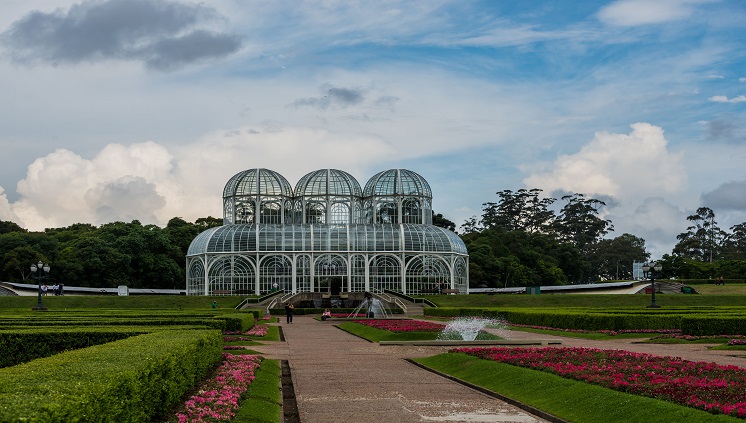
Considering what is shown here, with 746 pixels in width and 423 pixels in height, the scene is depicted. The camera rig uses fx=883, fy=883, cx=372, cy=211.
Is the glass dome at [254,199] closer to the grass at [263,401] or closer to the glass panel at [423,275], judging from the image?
the glass panel at [423,275]

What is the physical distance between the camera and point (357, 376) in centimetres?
2233

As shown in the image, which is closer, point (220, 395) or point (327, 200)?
point (220, 395)

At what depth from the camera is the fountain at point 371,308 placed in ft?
188

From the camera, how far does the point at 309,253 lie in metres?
80.2

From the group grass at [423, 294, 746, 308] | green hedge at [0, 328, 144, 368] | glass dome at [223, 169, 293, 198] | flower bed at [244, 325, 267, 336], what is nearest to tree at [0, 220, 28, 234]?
glass dome at [223, 169, 293, 198]

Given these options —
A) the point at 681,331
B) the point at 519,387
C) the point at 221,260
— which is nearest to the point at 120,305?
the point at 221,260

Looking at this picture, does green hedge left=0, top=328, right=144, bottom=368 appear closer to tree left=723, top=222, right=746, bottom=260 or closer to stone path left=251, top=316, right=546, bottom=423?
stone path left=251, top=316, right=546, bottom=423

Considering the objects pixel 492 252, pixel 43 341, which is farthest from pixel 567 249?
pixel 43 341

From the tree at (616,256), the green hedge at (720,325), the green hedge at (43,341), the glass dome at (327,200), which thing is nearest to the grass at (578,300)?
the glass dome at (327,200)

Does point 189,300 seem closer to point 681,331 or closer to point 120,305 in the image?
point 120,305

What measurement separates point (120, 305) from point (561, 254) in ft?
237

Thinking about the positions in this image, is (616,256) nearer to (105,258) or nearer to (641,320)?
(105,258)

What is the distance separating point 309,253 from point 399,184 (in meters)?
12.4

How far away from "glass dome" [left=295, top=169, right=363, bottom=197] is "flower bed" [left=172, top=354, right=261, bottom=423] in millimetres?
63972
